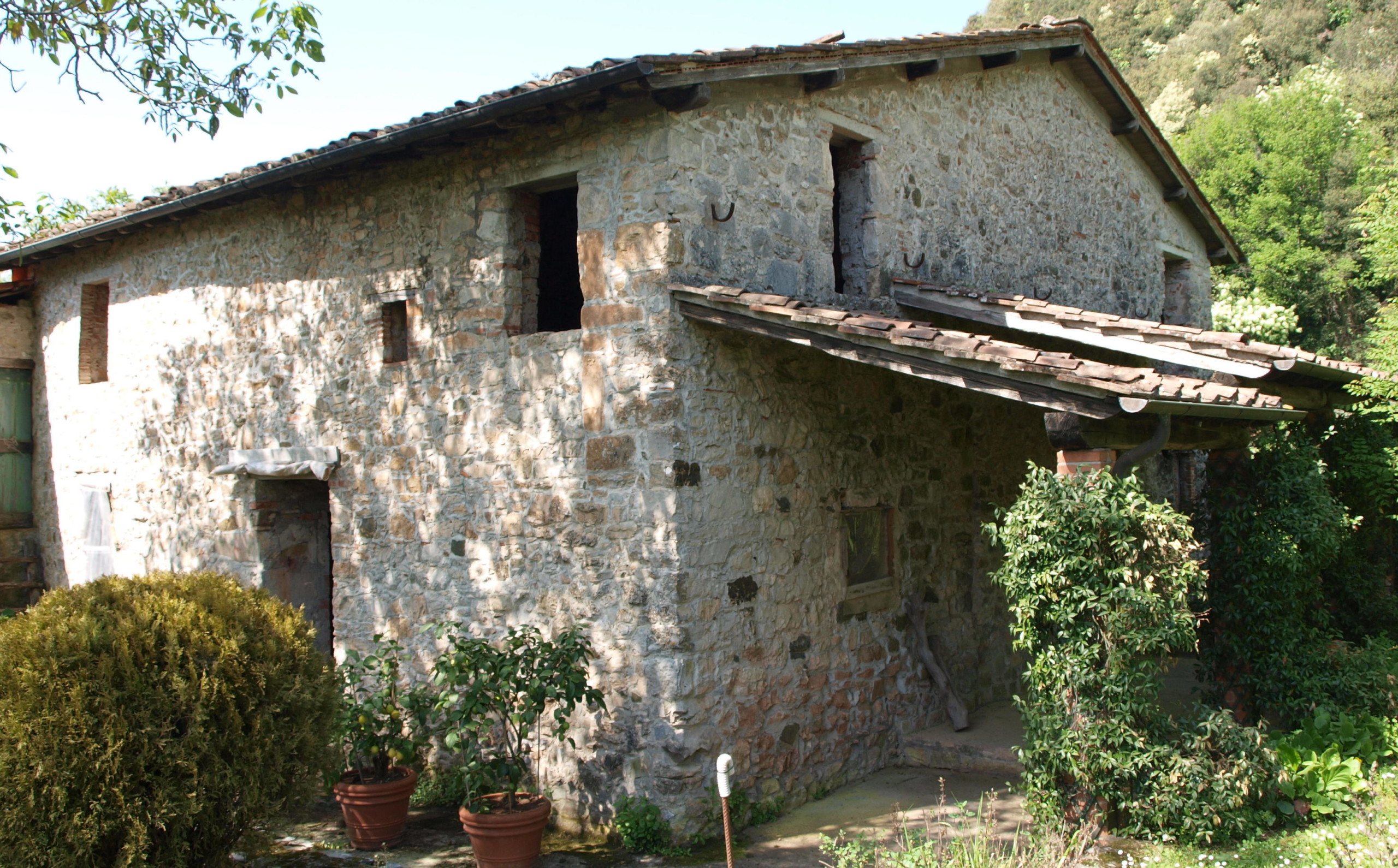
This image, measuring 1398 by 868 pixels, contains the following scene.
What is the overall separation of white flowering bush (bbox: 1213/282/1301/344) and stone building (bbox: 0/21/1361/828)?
37.1 feet

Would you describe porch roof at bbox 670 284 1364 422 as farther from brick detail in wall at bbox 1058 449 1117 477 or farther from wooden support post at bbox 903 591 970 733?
wooden support post at bbox 903 591 970 733

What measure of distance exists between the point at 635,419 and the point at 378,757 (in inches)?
108

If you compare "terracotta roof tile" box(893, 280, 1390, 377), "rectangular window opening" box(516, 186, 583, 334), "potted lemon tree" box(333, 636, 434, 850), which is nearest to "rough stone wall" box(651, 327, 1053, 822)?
"terracotta roof tile" box(893, 280, 1390, 377)

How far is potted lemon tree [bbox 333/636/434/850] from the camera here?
6148 millimetres

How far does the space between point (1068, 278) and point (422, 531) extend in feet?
21.7

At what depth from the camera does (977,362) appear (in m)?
5.05

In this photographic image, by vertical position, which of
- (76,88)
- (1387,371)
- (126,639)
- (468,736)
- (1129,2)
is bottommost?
(468,736)

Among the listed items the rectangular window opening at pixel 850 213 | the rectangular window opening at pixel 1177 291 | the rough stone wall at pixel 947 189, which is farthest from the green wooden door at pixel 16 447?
the rectangular window opening at pixel 1177 291

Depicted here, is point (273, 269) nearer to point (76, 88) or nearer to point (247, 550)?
point (76, 88)

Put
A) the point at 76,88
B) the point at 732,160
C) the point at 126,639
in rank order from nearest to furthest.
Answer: the point at 126,639 → the point at 732,160 → the point at 76,88

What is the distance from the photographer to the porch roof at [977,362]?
188 inches

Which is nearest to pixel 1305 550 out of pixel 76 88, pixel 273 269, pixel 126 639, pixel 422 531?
pixel 422 531

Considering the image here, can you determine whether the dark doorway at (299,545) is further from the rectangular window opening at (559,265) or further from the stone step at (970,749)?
the stone step at (970,749)

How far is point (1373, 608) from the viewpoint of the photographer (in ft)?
27.2
